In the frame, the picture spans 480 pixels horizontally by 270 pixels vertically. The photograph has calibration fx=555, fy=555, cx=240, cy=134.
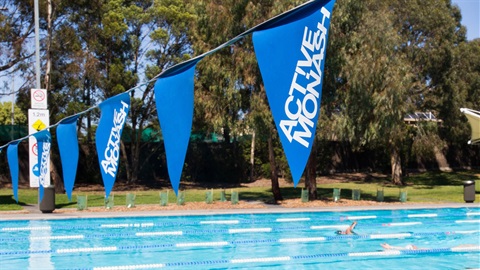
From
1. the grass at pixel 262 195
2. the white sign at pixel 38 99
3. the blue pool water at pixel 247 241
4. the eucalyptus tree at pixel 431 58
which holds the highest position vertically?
the eucalyptus tree at pixel 431 58

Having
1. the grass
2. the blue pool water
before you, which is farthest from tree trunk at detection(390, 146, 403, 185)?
the blue pool water

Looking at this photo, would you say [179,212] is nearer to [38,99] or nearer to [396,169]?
[38,99]

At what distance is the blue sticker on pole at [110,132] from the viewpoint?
35.2 ft

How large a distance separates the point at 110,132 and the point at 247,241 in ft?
15.5

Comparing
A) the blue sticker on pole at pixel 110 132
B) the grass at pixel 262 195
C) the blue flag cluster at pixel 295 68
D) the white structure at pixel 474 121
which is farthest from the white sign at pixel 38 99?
the white structure at pixel 474 121

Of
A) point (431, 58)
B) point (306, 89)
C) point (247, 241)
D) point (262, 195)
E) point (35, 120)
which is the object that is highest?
point (431, 58)

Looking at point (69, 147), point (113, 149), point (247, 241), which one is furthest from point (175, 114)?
point (247, 241)

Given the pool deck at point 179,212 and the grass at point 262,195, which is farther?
the grass at point 262,195

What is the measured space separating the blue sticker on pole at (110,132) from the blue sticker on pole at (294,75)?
14.2 feet

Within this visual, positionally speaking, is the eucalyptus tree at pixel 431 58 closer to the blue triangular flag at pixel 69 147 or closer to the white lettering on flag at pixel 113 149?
the blue triangular flag at pixel 69 147

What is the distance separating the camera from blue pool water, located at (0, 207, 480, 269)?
36.8ft

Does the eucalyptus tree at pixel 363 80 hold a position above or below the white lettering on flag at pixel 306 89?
above

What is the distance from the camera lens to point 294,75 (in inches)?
277

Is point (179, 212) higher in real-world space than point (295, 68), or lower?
lower
